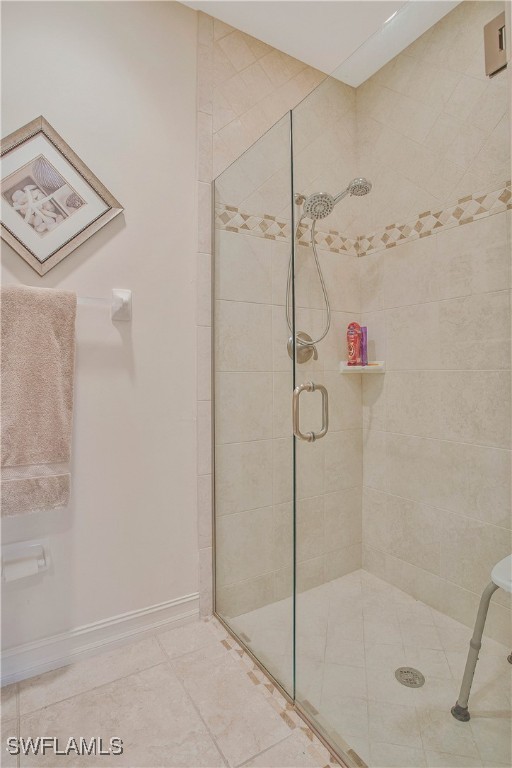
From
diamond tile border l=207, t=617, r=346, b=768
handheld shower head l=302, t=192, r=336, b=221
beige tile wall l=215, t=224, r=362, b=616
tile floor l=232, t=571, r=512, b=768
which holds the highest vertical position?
handheld shower head l=302, t=192, r=336, b=221

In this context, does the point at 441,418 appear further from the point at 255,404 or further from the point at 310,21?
the point at 310,21

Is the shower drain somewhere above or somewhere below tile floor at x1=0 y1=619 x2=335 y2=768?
above

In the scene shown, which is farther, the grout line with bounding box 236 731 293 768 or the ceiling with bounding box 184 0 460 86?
the ceiling with bounding box 184 0 460 86

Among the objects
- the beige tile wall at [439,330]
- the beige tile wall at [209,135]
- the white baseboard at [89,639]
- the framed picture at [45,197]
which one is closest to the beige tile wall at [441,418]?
the beige tile wall at [439,330]

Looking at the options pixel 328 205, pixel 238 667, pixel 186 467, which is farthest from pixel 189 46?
pixel 238 667

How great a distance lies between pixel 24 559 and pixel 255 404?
93cm

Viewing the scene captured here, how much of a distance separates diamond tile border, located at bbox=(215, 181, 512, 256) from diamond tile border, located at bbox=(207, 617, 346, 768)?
1.40 metres

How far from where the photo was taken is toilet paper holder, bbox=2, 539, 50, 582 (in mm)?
1290

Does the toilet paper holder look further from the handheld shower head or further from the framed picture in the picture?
the handheld shower head

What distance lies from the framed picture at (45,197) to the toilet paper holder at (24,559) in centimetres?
92

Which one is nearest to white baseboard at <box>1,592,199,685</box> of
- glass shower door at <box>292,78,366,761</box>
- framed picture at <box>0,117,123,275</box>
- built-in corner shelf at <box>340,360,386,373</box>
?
glass shower door at <box>292,78,366,761</box>

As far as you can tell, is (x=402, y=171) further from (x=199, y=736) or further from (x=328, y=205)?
(x=199, y=736)

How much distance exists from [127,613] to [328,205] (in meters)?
1.64

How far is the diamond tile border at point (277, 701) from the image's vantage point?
1065 millimetres
